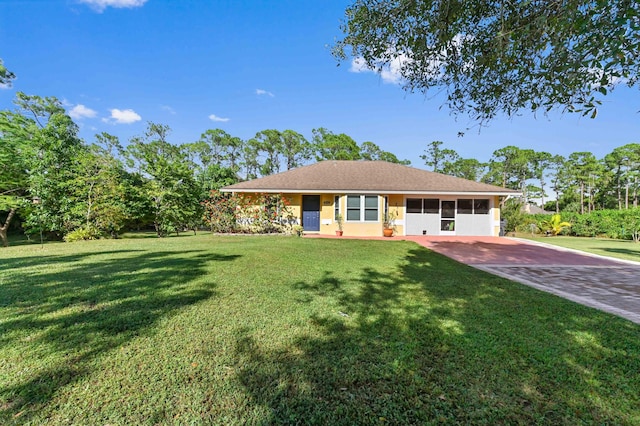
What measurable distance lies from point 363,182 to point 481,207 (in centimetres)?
695

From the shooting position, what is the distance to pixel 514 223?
57.5ft

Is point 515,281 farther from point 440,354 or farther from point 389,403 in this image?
point 389,403

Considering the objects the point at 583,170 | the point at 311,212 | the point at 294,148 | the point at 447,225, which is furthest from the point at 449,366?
the point at 583,170

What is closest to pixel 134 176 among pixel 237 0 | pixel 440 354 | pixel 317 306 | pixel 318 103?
pixel 318 103

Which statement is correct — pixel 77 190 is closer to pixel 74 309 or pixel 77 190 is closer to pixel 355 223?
pixel 74 309

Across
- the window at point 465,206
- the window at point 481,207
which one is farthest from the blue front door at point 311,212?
the window at point 481,207

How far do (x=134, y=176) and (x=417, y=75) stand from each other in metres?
20.0

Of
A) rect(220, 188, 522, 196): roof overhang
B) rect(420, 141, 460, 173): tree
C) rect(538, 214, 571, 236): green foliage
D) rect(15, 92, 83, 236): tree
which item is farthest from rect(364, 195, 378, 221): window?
rect(420, 141, 460, 173): tree

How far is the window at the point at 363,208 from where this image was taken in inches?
577

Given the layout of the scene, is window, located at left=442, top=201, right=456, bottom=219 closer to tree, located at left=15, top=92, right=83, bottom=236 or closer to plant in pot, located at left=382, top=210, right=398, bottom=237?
plant in pot, located at left=382, top=210, right=398, bottom=237

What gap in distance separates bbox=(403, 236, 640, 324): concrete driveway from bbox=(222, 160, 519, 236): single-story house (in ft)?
17.8

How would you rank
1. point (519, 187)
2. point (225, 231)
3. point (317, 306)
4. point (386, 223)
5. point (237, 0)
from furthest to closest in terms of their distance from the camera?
point (519, 187), point (386, 223), point (225, 231), point (237, 0), point (317, 306)

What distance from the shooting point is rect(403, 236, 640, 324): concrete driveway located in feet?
14.3

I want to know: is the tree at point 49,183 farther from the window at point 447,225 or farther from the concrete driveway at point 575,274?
the window at point 447,225
